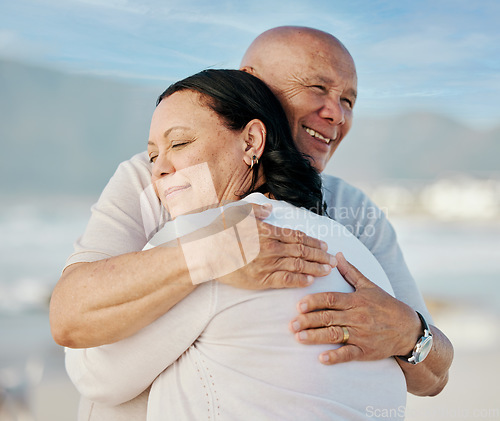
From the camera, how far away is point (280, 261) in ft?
3.90

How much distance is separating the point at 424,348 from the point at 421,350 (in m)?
0.02

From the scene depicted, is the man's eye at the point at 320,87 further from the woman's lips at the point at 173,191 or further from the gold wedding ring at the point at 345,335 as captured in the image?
the gold wedding ring at the point at 345,335

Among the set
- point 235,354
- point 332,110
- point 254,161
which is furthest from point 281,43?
point 235,354

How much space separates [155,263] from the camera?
118 centimetres

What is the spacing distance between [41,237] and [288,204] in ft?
30.0

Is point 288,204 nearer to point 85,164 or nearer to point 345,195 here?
point 345,195

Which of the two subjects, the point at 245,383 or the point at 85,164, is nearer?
the point at 245,383

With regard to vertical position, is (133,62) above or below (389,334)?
above

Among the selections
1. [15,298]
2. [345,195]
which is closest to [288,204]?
[345,195]

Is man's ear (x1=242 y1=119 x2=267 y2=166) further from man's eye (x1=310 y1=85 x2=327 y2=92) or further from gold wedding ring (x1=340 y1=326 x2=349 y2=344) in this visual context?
man's eye (x1=310 y1=85 x2=327 y2=92)

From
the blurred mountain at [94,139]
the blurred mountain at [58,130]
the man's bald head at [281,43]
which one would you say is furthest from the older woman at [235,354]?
the blurred mountain at [58,130]

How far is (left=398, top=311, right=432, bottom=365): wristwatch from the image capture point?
151cm

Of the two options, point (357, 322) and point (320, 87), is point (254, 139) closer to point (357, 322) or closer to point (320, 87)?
point (357, 322)

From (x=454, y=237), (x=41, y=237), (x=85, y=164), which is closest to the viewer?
(x=41, y=237)
